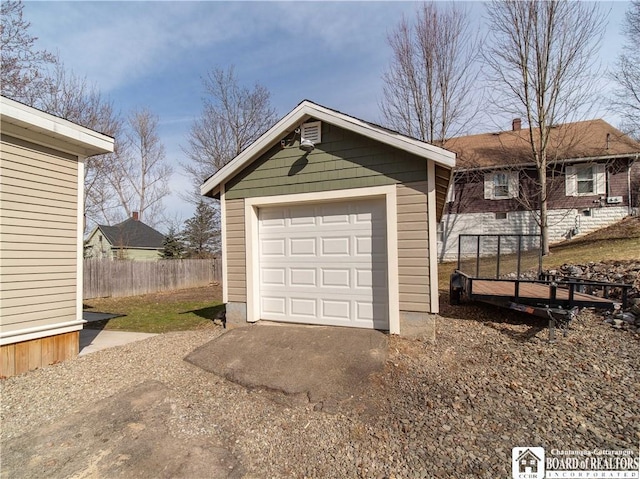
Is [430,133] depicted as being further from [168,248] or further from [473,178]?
[168,248]

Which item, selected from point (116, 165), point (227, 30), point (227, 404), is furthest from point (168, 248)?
point (227, 404)

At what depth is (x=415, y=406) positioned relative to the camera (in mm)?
3588

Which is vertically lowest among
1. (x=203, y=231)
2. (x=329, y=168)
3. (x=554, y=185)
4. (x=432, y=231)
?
(x=432, y=231)

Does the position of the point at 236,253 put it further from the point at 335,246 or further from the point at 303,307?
the point at 335,246

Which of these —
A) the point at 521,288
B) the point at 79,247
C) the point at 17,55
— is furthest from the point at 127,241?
the point at 521,288

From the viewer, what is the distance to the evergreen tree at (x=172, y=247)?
23.6m

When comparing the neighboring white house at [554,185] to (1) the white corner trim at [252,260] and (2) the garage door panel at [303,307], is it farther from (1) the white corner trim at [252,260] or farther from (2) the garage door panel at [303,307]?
(1) the white corner trim at [252,260]

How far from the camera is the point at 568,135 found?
16.1 metres

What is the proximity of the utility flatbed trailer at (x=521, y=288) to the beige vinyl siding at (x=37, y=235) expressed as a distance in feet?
23.7

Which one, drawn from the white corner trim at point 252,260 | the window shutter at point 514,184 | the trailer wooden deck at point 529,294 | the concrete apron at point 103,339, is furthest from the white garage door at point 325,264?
the window shutter at point 514,184

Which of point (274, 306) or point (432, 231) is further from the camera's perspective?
point (274, 306)

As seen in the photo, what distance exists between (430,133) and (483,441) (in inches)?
624

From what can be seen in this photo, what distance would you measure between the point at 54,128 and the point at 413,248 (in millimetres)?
5860

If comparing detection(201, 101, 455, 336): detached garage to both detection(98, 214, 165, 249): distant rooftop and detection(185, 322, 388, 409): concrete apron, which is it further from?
detection(98, 214, 165, 249): distant rooftop
